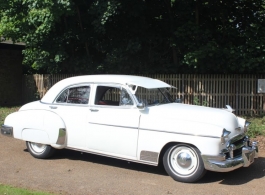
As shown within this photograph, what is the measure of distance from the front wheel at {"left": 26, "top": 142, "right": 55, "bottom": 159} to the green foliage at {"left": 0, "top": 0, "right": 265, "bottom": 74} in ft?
20.4

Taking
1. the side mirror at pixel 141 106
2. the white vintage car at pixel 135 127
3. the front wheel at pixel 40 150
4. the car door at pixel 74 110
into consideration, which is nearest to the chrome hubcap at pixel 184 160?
the white vintage car at pixel 135 127

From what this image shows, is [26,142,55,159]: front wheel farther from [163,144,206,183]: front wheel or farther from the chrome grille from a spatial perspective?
the chrome grille

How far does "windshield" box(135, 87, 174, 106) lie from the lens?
6495 mm

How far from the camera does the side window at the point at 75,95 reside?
6984 millimetres

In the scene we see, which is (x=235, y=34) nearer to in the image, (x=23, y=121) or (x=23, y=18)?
(x=23, y=18)

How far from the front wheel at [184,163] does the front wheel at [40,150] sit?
2.65 meters

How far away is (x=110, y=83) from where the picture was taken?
6770 mm

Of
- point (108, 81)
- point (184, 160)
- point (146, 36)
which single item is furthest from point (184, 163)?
point (146, 36)

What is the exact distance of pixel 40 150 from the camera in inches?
292

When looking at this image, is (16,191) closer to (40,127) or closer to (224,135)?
(40,127)

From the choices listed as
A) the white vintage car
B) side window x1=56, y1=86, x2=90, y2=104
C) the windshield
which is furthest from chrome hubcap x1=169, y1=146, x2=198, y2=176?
side window x1=56, y1=86, x2=90, y2=104

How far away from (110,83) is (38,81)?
11.8m

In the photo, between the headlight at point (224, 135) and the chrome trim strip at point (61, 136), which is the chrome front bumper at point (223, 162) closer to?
the headlight at point (224, 135)

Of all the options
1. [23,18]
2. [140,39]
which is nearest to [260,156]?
[140,39]
